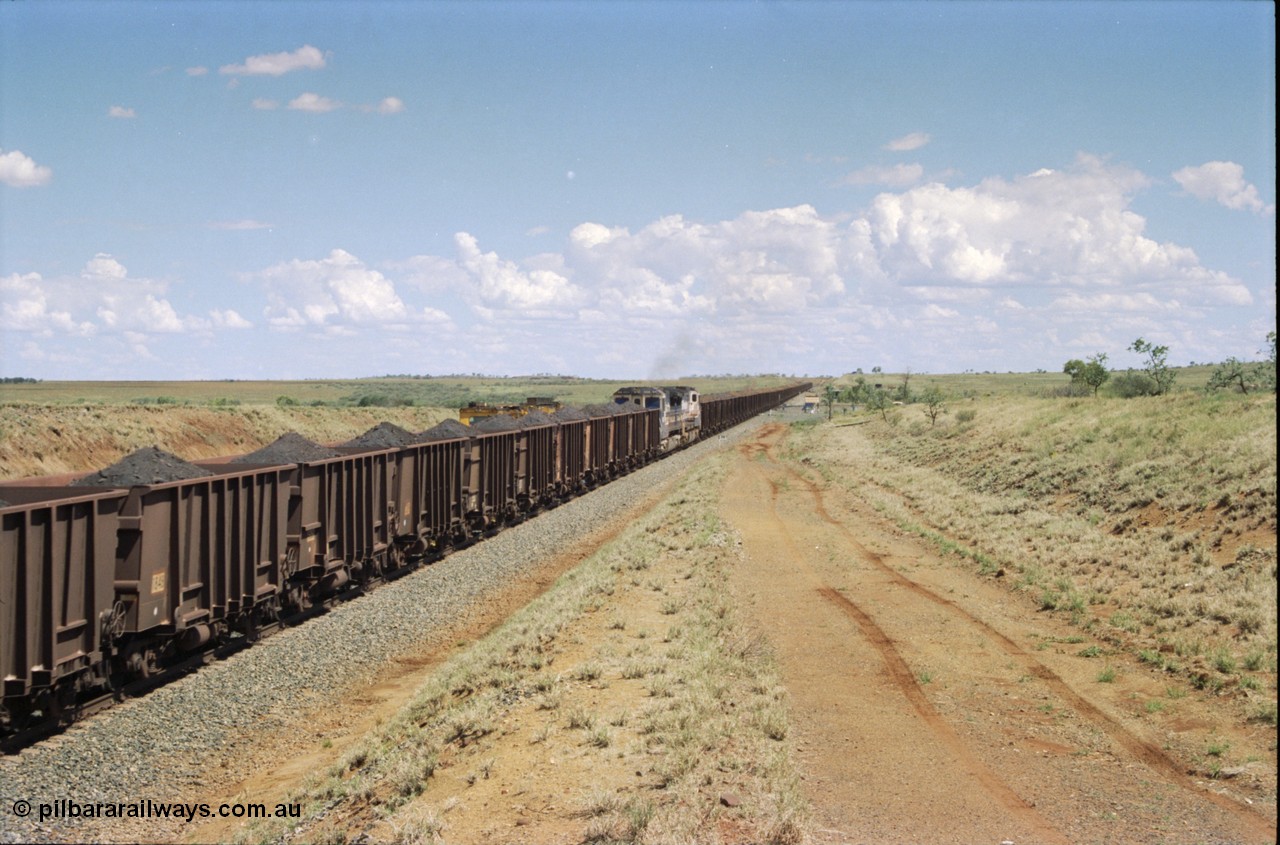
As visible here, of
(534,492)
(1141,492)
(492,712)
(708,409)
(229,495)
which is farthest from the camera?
(708,409)

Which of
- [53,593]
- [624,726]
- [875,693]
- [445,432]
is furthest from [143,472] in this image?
[445,432]

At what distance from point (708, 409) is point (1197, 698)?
6757 cm

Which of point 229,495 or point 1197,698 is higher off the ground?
point 229,495

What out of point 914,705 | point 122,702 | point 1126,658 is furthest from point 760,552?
point 122,702

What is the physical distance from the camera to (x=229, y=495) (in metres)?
14.6

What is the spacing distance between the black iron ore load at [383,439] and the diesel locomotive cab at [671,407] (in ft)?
102

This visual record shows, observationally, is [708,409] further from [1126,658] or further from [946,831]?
[946,831]

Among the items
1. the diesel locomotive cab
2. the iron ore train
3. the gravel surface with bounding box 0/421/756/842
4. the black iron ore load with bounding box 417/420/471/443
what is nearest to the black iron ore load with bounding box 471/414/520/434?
the black iron ore load with bounding box 417/420/471/443

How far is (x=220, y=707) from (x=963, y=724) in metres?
9.14

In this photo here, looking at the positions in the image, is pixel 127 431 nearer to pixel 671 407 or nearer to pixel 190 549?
pixel 671 407

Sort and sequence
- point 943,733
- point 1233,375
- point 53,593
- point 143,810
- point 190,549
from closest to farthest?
point 143,810
point 53,593
point 943,733
point 190,549
point 1233,375

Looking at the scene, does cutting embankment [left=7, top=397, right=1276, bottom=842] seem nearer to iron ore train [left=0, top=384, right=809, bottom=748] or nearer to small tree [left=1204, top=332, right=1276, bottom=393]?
iron ore train [left=0, top=384, right=809, bottom=748]

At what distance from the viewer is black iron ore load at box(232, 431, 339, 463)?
1783 centimetres

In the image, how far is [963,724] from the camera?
11.9m
